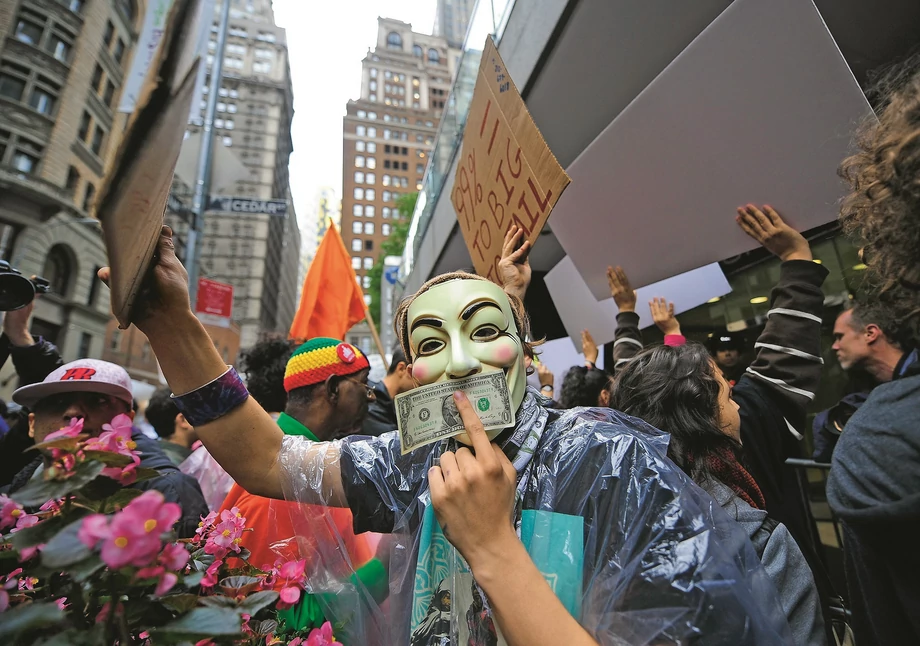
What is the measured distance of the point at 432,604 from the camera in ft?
3.73

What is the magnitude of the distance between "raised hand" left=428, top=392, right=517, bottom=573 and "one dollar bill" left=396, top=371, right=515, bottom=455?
0.09 metres

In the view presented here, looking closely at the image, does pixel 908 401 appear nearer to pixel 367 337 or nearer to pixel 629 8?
pixel 629 8

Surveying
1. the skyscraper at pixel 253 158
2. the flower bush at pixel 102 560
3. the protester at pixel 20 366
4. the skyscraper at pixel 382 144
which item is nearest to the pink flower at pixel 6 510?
the flower bush at pixel 102 560

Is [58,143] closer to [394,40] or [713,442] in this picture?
[713,442]

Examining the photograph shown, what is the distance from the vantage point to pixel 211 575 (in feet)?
2.77

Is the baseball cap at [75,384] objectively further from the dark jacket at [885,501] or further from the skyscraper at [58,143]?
the skyscraper at [58,143]

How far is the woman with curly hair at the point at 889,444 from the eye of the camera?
2.40 feet

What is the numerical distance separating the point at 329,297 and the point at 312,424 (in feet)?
9.34

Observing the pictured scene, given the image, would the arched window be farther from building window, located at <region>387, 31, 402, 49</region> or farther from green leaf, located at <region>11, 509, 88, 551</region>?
building window, located at <region>387, 31, 402, 49</region>

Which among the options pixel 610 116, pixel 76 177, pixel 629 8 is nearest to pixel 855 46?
pixel 629 8

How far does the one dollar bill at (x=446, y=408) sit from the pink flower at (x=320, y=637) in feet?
1.28

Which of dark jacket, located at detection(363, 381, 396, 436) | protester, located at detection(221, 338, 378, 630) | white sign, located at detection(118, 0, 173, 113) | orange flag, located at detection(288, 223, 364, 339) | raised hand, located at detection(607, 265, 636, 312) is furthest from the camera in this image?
white sign, located at detection(118, 0, 173, 113)

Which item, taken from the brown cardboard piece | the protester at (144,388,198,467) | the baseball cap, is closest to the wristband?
the brown cardboard piece

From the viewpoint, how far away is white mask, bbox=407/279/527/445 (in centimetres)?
124
